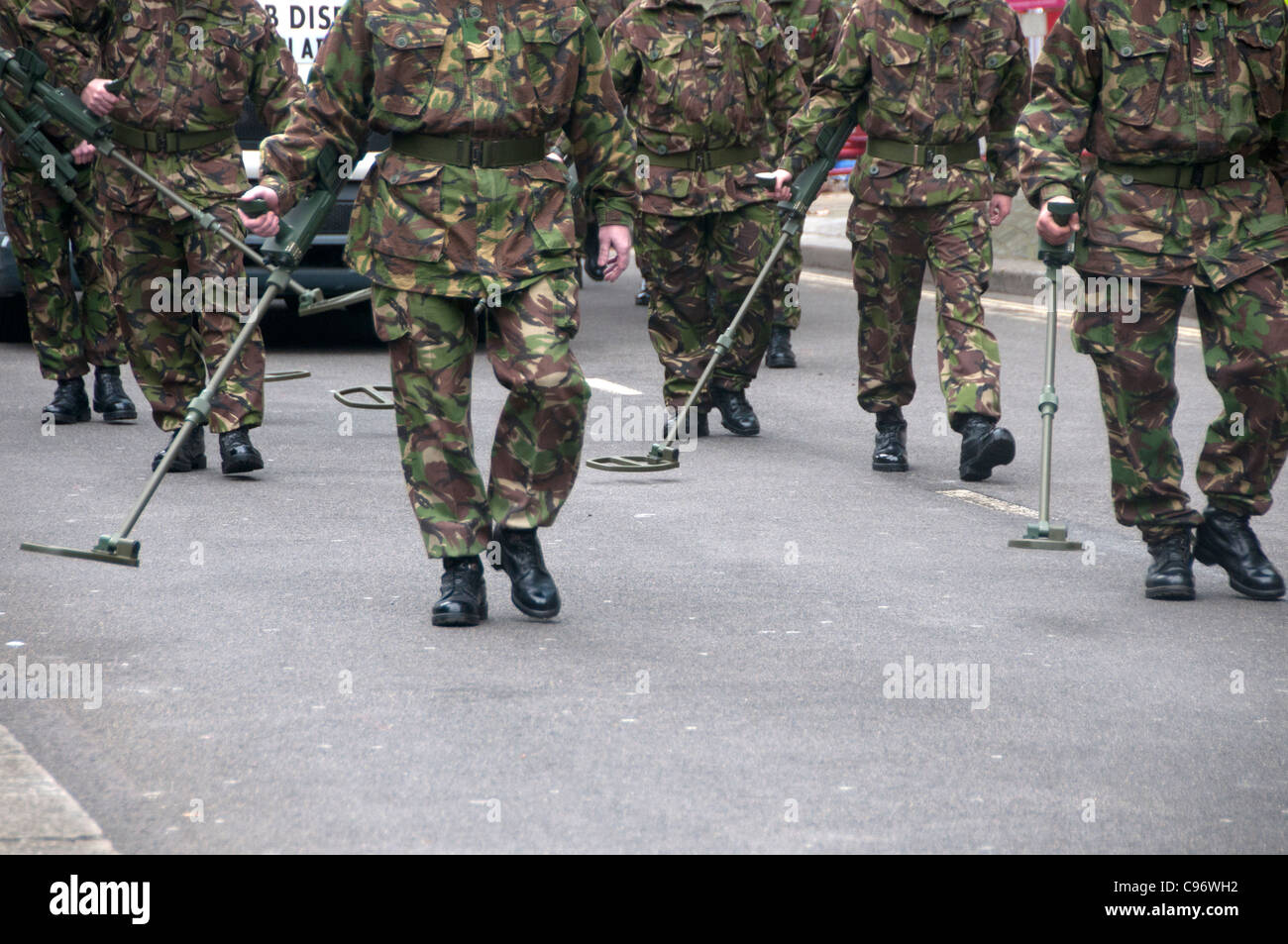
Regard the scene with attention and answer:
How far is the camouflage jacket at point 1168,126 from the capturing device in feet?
18.0

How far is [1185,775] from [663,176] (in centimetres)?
488

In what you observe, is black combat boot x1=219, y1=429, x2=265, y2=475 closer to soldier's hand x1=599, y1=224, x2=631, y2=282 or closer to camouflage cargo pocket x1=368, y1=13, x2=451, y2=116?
soldier's hand x1=599, y1=224, x2=631, y2=282

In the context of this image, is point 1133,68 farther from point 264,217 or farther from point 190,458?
point 190,458

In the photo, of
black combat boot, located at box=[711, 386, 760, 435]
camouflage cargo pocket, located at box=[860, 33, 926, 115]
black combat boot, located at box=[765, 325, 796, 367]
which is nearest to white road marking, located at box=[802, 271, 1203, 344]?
black combat boot, located at box=[765, 325, 796, 367]

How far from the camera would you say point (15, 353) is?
11227mm

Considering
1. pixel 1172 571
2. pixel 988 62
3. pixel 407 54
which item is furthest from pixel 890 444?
pixel 407 54

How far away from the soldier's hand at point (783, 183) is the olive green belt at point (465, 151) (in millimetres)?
2695

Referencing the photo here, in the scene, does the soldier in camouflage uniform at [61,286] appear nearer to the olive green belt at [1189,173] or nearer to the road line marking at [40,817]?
the olive green belt at [1189,173]

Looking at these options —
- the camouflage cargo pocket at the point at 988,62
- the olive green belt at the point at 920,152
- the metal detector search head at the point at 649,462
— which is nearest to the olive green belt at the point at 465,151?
the metal detector search head at the point at 649,462

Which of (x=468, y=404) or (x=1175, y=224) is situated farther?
(x=1175, y=224)

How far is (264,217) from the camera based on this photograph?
5.20 meters

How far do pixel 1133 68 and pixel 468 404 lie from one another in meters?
2.05

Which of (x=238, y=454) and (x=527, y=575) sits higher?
(x=527, y=575)

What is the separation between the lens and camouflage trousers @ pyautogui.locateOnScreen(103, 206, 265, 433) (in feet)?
25.0
